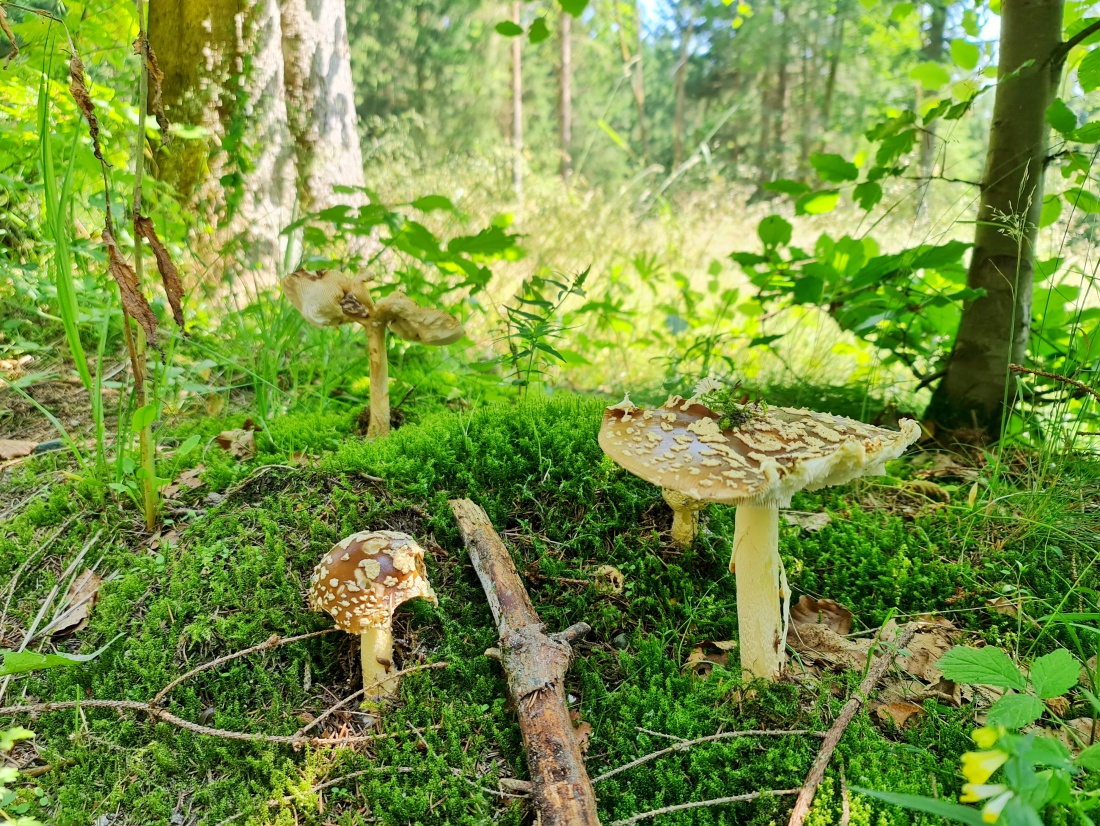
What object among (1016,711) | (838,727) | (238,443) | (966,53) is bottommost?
(838,727)

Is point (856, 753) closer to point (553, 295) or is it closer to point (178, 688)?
point (178, 688)

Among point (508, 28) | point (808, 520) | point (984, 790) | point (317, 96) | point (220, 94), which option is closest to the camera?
point (984, 790)

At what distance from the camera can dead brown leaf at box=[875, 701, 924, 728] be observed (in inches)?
72.7

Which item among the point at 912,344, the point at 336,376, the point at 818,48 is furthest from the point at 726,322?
the point at 818,48

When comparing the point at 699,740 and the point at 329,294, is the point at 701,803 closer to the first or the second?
the point at 699,740

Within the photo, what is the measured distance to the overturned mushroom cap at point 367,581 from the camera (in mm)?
1943

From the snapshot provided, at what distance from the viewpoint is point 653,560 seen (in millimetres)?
2387

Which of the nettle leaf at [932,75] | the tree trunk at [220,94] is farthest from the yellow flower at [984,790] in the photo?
the tree trunk at [220,94]

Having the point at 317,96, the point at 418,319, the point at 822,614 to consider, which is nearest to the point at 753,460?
the point at 822,614

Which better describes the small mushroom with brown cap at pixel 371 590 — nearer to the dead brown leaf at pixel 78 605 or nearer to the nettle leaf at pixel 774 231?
the dead brown leaf at pixel 78 605

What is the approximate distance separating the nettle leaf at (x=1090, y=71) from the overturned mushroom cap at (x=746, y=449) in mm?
1486

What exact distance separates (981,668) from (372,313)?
250 cm

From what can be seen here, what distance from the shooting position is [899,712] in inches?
73.6

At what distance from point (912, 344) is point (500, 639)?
109 inches
